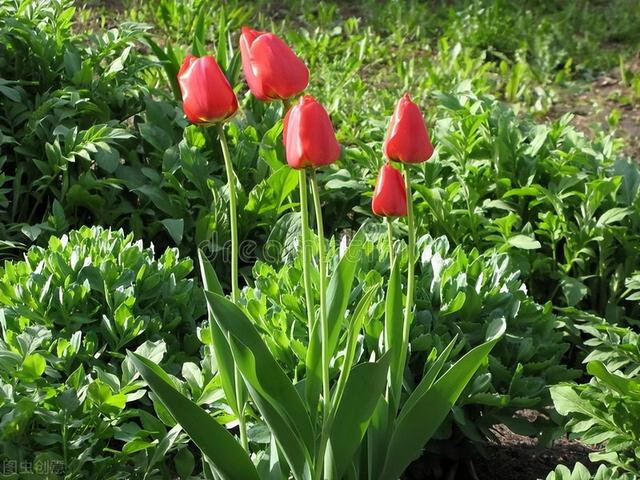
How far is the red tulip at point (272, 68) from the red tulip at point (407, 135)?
19cm

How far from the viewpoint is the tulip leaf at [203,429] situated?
1986 millimetres

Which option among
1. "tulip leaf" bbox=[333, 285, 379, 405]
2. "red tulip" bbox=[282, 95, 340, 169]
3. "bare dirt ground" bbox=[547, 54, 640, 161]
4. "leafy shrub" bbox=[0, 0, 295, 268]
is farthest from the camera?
"bare dirt ground" bbox=[547, 54, 640, 161]

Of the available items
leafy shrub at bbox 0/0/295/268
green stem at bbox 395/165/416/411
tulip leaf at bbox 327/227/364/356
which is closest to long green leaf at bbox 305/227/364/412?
tulip leaf at bbox 327/227/364/356

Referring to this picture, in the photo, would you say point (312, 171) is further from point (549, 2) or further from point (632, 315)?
point (549, 2)

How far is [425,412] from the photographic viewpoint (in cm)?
221

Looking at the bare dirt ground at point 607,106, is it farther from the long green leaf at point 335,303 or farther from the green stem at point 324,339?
the green stem at point 324,339

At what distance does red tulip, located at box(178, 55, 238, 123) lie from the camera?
188 centimetres

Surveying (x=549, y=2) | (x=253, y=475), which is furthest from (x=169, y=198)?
(x=549, y=2)

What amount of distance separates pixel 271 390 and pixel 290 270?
0.75 m

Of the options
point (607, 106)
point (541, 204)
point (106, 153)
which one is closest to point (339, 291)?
point (106, 153)

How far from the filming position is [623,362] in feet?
9.01

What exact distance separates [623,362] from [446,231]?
106 cm

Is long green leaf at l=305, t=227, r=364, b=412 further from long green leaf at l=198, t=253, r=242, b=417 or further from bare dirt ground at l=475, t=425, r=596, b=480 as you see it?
bare dirt ground at l=475, t=425, r=596, b=480

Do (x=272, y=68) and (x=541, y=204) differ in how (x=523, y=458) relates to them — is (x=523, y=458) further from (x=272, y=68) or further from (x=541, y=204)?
(x=272, y=68)
